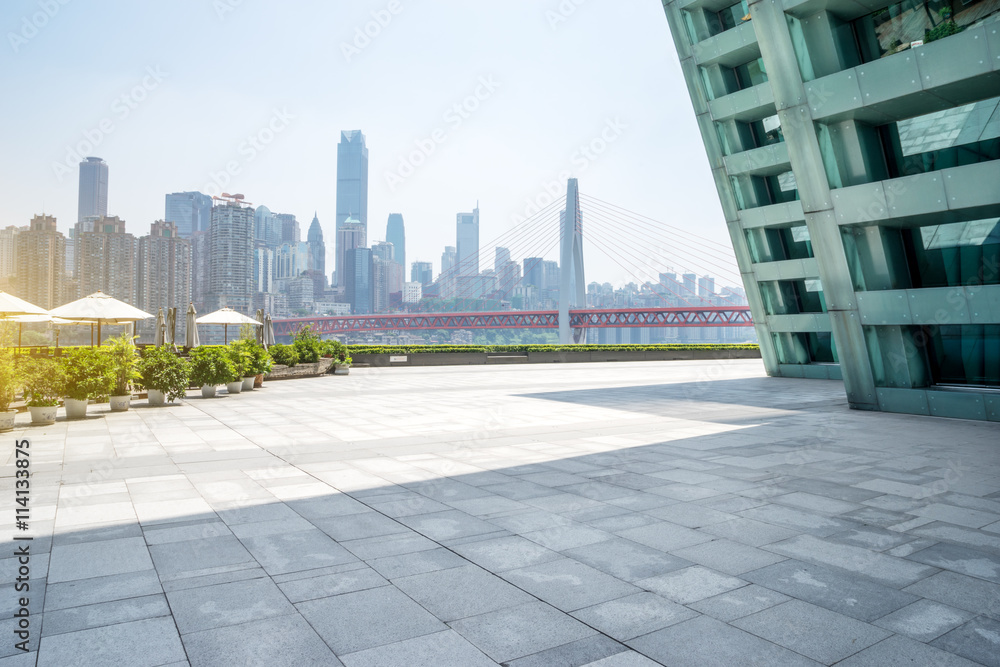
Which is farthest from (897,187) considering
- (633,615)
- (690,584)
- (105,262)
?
(105,262)

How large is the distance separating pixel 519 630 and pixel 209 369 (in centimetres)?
1605

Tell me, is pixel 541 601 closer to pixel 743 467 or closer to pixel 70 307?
pixel 743 467

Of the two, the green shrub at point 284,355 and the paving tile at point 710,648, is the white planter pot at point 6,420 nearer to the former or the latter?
the paving tile at point 710,648

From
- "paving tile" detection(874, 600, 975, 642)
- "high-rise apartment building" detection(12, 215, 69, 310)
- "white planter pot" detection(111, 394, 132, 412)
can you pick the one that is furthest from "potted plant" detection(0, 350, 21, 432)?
"high-rise apartment building" detection(12, 215, 69, 310)

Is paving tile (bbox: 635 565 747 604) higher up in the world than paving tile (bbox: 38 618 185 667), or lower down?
lower down

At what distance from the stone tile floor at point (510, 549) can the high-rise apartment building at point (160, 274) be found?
7251 cm

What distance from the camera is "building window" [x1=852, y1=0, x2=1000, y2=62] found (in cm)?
1291

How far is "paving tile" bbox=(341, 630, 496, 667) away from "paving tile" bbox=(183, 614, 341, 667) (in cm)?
15

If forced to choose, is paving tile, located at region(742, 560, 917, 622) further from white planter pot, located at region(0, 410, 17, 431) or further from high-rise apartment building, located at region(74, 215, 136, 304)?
high-rise apartment building, located at region(74, 215, 136, 304)

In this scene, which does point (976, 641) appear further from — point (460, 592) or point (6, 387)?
point (6, 387)

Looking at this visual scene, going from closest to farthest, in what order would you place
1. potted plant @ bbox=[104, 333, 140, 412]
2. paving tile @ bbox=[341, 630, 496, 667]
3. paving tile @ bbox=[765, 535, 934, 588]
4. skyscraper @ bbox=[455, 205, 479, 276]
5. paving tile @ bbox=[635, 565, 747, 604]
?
paving tile @ bbox=[341, 630, 496, 667]
paving tile @ bbox=[635, 565, 747, 604]
paving tile @ bbox=[765, 535, 934, 588]
potted plant @ bbox=[104, 333, 140, 412]
skyscraper @ bbox=[455, 205, 479, 276]

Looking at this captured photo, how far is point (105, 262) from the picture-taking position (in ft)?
214

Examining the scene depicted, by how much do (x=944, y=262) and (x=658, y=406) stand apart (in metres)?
7.42

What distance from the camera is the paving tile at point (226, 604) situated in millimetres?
3875
